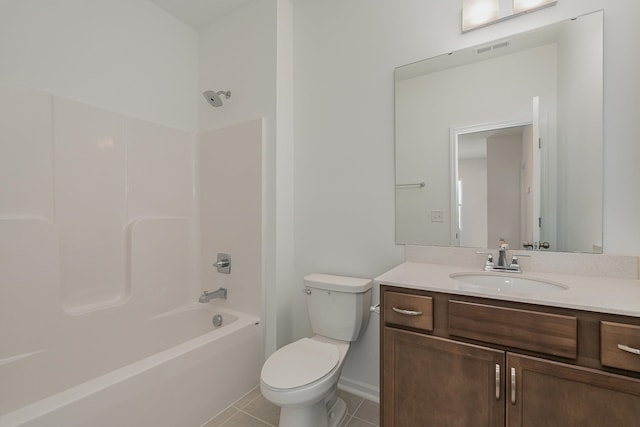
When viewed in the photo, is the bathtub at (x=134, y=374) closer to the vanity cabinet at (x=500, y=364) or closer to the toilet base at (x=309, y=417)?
the toilet base at (x=309, y=417)

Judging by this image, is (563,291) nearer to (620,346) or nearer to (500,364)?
(620,346)

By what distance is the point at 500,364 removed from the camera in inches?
39.9

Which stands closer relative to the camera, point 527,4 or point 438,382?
point 438,382

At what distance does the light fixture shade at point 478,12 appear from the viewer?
147cm

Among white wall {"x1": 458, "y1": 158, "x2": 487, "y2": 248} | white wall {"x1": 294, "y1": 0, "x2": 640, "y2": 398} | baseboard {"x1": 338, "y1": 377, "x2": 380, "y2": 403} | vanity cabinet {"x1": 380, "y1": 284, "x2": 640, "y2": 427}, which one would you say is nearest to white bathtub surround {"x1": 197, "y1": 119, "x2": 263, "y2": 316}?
white wall {"x1": 294, "y1": 0, "x2": 640, "y2": 398}

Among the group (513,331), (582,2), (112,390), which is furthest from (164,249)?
(582,2)

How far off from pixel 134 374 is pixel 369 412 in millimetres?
1275

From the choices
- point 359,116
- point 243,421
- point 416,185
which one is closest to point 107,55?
point 359,116

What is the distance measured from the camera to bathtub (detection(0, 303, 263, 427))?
1147mm

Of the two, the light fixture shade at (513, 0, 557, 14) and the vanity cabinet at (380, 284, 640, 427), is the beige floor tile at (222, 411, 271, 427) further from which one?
the light fixture shade at (513, 0, 557, 14)

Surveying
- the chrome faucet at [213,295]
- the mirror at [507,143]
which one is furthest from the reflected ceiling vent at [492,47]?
the chrome faucet at [213,295]

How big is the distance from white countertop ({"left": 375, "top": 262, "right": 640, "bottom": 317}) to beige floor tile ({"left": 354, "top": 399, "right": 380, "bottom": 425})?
902mm

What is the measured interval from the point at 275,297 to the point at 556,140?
182 centimetres

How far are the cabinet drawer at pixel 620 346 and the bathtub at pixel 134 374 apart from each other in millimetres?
1707
